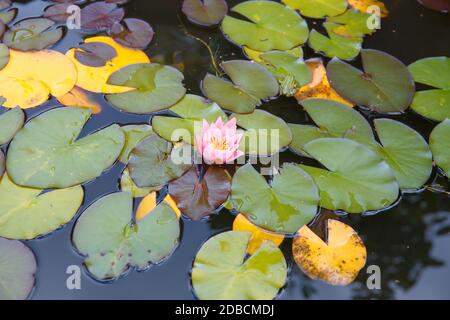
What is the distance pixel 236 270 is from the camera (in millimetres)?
1772

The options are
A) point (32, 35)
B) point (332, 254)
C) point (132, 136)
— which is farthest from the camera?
point (32, 35)

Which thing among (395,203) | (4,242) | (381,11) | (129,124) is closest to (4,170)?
(4,242)

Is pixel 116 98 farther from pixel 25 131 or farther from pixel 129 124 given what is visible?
pixel 25 131

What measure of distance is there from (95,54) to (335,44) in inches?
52.3

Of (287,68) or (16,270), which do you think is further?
(287,68)

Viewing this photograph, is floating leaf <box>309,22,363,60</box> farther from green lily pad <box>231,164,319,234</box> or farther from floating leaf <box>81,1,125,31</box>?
floating leaf <box>81,1,125,31</box>

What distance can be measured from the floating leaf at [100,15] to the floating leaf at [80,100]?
510 mm

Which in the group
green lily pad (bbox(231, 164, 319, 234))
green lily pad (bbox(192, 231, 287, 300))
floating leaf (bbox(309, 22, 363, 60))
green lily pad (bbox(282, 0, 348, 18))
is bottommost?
green lily pad (bbox(192, 231, 287, 300))

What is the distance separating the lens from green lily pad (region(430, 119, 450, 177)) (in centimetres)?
214

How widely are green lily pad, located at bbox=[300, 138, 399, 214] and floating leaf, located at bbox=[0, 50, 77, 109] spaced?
1.26 m

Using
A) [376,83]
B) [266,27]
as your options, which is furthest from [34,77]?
[376,83]

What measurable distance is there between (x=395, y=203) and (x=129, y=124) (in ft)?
4.15

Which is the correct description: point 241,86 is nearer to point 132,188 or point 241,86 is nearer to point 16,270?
point 132,188

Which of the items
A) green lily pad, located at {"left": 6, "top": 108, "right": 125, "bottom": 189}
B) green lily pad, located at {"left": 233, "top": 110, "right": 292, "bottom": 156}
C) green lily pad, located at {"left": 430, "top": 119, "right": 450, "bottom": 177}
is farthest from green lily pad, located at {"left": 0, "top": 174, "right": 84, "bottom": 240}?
green lily pad, located at {"left": 430, "top": 119, "right": 450, "bottom": 177}
